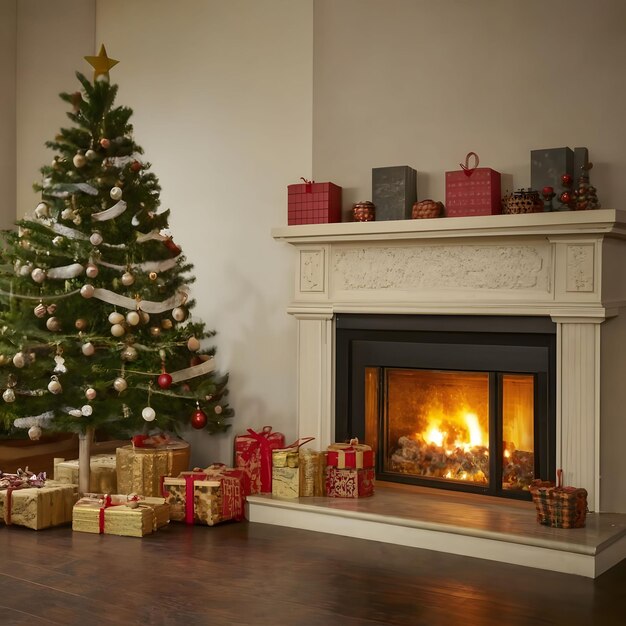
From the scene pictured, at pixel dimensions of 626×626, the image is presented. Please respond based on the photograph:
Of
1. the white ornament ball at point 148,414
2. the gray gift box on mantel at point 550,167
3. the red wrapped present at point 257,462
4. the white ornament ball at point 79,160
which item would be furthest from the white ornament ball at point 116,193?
the gray gift box on mantel at point 550,167

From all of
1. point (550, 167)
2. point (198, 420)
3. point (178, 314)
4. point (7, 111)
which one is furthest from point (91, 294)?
point (7, 111)

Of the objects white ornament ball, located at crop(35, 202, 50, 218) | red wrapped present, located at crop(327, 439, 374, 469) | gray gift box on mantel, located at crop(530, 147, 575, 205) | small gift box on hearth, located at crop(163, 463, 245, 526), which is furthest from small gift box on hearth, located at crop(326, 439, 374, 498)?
white ornament ball, located at crop(35, 202, 50, 218)

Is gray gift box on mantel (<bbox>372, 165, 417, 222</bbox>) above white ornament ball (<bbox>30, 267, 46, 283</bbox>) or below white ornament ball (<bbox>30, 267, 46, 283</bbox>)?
above

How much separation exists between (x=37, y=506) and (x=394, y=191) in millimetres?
2260

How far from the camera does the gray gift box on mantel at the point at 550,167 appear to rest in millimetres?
3680

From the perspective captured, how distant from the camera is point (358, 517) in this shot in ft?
12.2

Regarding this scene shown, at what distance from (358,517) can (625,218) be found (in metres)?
1.77

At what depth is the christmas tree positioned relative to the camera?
3934 millimetres

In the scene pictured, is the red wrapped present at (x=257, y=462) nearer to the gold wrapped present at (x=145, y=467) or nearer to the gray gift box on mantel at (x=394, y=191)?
the gold wrapped present at (x=145, y=467)

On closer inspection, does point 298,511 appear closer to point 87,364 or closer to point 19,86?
point 87,364

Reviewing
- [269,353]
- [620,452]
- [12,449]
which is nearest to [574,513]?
[620,452]

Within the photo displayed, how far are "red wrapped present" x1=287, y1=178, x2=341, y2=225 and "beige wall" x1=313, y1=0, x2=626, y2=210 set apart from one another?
13 cm

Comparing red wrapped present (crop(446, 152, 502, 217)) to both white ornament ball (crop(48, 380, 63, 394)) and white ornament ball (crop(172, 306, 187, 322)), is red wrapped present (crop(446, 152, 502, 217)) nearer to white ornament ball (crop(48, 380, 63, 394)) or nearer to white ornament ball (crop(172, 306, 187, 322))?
white ornament ball (crop(172, 306, 187, 322))

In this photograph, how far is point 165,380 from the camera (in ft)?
13.0
